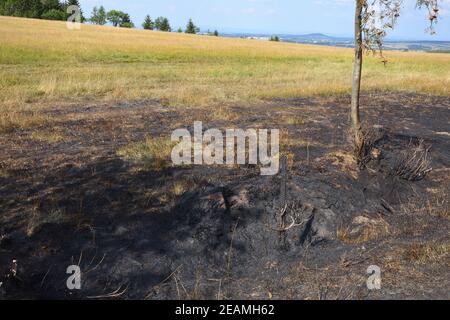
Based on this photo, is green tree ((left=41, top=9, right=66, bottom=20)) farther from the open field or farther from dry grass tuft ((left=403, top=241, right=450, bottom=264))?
dry grass tuft ((left=403, top=241, right=450, bottom=264))

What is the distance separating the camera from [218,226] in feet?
20.2

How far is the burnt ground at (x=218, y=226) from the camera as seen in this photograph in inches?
199

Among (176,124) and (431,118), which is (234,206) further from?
(431,118)

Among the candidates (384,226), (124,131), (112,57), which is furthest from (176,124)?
(112,57)

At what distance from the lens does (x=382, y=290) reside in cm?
496

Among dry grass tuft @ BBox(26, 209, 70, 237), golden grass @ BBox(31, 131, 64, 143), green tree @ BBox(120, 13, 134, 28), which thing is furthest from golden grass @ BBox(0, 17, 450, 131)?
Result: green tree @ BBox(120, 13, 134, 28)


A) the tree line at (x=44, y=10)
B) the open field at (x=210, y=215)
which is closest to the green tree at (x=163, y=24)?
the tree line at (x=44, y=10)

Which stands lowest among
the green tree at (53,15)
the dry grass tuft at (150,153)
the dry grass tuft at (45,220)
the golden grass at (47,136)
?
the dry grass tuft at (45,220)

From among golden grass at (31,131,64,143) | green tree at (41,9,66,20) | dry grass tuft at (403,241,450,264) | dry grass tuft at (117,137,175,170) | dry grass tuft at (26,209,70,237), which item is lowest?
dry grass tuft at (403,241,450,264)

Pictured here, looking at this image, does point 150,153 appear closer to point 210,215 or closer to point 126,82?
point 210,215

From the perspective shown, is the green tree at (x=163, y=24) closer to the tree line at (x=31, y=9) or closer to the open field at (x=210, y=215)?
the tree line at (x=31, y=9)

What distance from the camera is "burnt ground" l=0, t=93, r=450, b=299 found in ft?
16.6

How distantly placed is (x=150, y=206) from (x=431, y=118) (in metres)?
9.96

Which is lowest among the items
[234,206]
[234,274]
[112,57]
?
[234,274]
